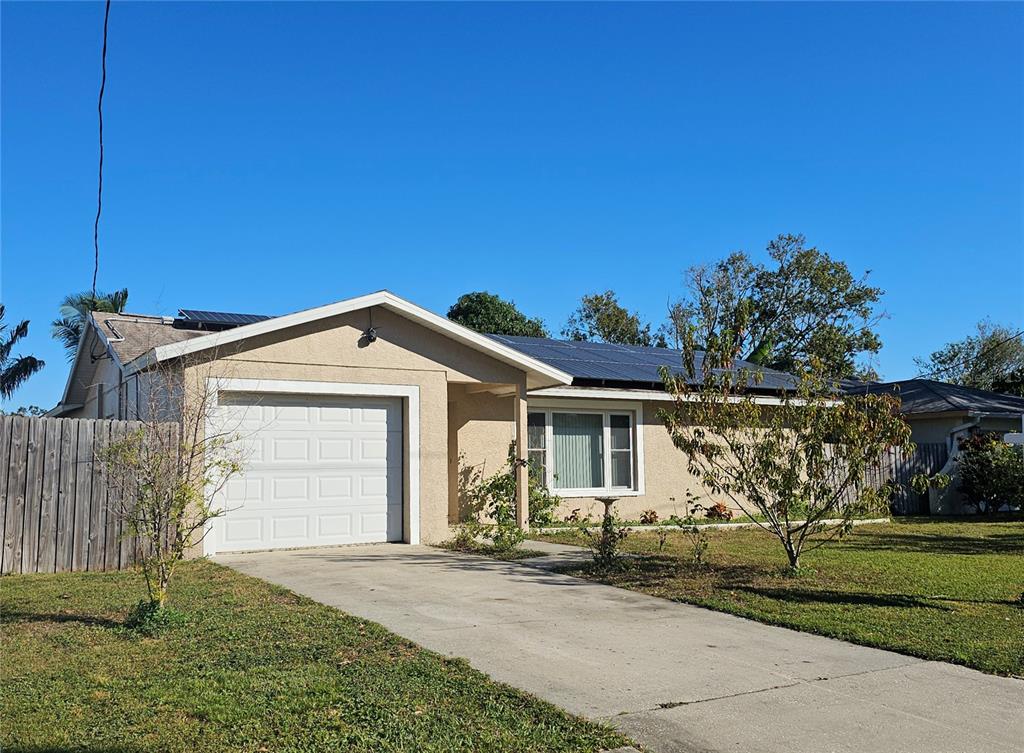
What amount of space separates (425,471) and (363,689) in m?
8.16

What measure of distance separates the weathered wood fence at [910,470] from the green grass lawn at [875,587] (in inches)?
241

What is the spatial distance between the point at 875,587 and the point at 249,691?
7.08 metres

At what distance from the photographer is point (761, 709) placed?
5570 millimetres

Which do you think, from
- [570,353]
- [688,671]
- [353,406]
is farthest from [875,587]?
[570,353]

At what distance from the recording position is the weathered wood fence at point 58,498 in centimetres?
1045

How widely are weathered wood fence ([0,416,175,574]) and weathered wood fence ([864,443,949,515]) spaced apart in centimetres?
1732

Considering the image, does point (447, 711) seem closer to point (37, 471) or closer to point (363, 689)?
point (363, 689)

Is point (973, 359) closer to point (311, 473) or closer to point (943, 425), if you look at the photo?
point (943, 425)

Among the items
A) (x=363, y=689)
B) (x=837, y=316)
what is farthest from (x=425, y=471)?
(x=837, y=316)

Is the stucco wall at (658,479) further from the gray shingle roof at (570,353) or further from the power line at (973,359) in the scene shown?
the power line at (973,359)

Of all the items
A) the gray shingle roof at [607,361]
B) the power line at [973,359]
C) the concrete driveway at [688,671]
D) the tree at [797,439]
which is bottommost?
the concrete driveway at [688,671]

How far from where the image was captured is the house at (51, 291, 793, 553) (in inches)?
493

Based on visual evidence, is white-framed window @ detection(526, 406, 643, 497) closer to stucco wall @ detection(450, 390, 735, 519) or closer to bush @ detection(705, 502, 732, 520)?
stucco wall @ detection(450, 390, 735, 519)

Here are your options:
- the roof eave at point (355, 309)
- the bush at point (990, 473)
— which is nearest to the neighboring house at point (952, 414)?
the bush at point (990, 473)
